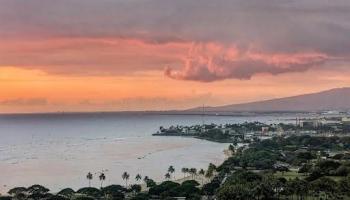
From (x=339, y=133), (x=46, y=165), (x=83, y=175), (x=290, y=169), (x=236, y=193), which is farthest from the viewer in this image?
(x=339, y=133)

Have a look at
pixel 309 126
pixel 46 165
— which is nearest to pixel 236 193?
pixel 46 165

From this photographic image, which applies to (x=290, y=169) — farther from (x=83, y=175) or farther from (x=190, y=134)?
(x=190, y=134)

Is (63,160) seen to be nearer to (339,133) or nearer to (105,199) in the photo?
(105,199)

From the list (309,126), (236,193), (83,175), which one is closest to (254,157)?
(83,175)

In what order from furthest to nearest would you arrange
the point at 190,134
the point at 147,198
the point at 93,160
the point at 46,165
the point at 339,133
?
the point at 190,134, the point at 339,133, the point at 93,160, the point at 46,165, the point at 147,198

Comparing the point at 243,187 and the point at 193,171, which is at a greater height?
the point at 243,187

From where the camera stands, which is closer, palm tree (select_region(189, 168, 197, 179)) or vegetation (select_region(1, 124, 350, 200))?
vegetation (select_region(1, 124, 350, 200))

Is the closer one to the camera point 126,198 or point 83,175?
point 126,198

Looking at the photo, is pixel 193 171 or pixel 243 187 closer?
pixel 243 187

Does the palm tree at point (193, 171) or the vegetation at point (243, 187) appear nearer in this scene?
the vegetation at point (243, 187)
